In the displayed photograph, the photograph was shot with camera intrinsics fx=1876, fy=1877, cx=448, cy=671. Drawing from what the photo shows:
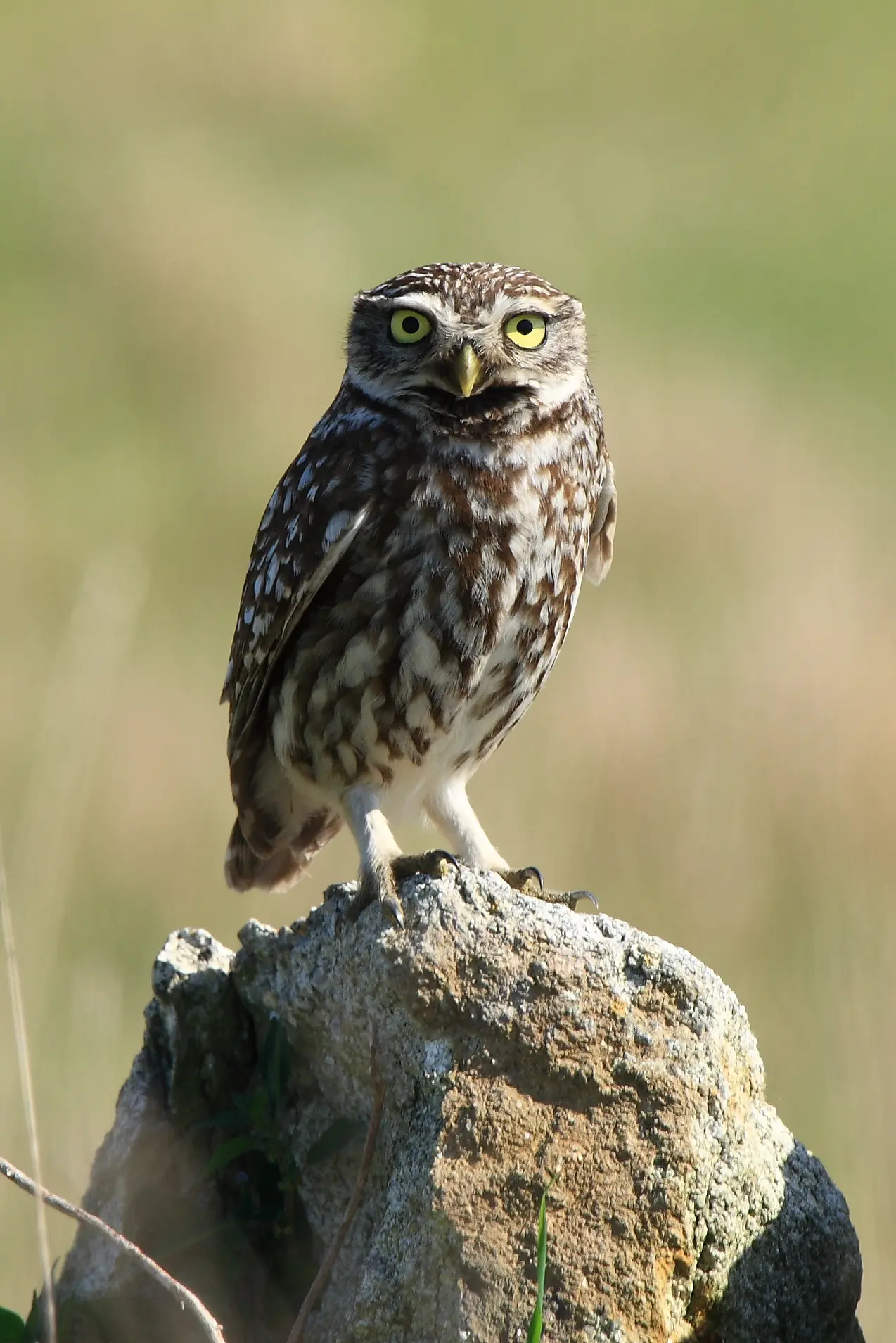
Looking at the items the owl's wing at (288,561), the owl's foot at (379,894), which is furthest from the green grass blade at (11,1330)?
the owl's wing at (288,561)

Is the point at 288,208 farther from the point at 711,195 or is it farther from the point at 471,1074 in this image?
the point at 471,1074

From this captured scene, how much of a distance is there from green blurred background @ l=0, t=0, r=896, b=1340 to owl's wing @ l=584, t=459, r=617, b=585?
0.33 meters

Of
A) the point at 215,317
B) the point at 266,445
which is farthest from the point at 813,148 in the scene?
the point at 266,445

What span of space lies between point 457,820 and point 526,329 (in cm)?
123

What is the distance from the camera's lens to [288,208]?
549 inches

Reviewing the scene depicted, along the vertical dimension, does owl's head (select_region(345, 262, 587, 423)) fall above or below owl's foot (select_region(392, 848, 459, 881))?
above

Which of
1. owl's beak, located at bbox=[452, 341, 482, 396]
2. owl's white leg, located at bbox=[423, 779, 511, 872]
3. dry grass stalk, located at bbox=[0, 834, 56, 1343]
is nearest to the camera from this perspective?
dry grass stalk, located at bbox=[0, 834, 56, 1343]

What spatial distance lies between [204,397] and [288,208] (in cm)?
303

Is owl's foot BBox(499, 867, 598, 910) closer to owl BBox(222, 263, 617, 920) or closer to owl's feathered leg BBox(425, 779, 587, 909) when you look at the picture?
owl BBox(222, 263, 617, 920)

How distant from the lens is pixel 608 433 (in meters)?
10.4

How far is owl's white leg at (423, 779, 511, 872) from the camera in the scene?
4.57 meters

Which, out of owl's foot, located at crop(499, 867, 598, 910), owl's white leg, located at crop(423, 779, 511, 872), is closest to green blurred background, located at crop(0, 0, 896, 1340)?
owl's white leg, located at crop(423, 779, 511, 872)

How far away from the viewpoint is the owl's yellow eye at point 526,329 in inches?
160

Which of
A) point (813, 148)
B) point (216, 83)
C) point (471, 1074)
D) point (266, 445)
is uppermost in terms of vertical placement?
point (813, 148)
